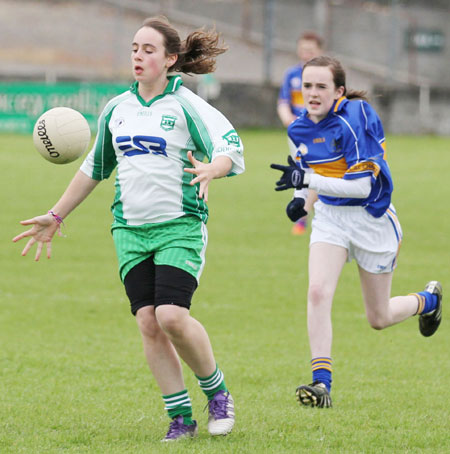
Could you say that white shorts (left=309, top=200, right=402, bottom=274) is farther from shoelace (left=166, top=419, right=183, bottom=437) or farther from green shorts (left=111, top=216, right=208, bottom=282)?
shoelace (left=166, top=419, right=183, bottom=437)

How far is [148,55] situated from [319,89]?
56.0 inches

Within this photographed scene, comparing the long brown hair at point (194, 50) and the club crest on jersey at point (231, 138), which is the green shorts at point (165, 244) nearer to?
the club crest on jersey at point (231, 138)

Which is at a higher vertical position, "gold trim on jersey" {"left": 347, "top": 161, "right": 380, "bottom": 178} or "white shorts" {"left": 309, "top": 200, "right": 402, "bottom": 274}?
"gold trim on jersey" {"left": 347, "top": 161, "right": 380, "bottom": 178}

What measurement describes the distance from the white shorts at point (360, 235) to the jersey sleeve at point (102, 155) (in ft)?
5.05

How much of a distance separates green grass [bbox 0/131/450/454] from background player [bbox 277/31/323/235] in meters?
1.40

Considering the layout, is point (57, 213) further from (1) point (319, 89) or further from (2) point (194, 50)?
(1) point (319, 89)

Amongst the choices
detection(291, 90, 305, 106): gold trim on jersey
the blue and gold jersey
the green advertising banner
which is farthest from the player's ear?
the green advertising banner

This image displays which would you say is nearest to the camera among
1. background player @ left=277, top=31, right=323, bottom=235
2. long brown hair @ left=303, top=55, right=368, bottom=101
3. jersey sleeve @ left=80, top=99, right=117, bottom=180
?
jersey sleeve @ left=80, top=99, right=117, bottom=180

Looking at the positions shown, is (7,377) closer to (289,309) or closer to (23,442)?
(23,442)

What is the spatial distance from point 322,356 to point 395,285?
3.92m

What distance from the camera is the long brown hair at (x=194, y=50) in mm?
5051

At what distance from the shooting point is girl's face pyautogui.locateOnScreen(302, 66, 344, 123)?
19.6ft

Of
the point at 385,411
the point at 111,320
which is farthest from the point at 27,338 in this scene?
the point at 385,411

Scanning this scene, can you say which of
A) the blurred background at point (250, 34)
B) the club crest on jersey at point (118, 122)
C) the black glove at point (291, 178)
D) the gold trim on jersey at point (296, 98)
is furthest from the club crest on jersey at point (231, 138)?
the blurred background at point (250, 34)
